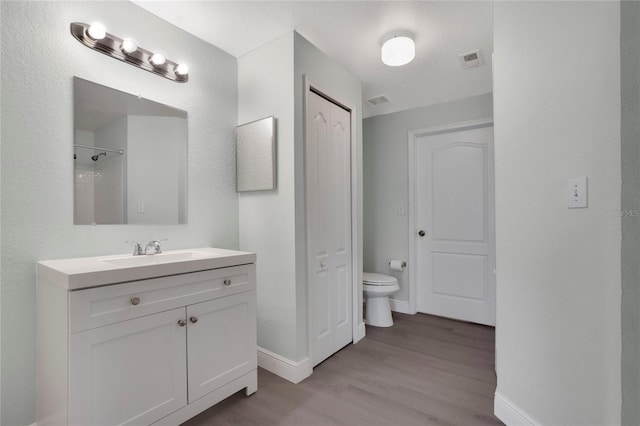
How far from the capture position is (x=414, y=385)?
1953 millimetres

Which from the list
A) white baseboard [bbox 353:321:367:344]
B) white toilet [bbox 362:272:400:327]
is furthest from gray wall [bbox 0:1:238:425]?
white toilet [bbox 362:272:400:327]

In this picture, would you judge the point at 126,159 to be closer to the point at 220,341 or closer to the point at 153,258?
the point at 153,258

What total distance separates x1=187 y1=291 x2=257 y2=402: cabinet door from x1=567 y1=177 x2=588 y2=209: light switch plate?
1606 millimetres

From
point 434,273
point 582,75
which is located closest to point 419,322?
point 434,273

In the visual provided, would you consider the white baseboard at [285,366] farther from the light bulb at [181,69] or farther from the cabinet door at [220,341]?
the light bulb at [181,69]

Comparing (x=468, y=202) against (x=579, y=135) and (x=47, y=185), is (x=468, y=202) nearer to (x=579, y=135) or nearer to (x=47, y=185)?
(x=579, y=135)

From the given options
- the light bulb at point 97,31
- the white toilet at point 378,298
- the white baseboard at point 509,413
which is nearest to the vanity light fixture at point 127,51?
the light bulb at point 97,31

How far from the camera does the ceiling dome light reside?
2.03 m

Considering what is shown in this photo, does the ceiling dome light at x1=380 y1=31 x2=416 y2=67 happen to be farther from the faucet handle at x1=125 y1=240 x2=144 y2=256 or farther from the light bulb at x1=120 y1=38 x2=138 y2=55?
the faucet handle at x1=125 y1=240 x2=144 y2=256

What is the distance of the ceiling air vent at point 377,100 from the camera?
3109mm

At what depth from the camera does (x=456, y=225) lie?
3.17 meters

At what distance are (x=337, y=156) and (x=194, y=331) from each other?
1.58m

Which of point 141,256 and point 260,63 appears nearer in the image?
point 141,256

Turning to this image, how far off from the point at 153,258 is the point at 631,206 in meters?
1.91
